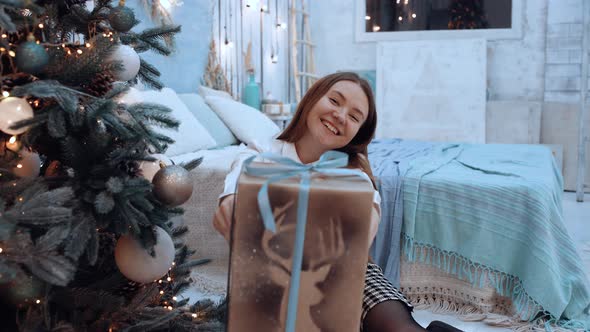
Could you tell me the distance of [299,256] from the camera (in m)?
0.74

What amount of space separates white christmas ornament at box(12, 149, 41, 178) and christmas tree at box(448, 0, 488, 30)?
5621 mm

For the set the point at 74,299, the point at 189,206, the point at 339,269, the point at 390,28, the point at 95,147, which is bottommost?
the point at 189,206

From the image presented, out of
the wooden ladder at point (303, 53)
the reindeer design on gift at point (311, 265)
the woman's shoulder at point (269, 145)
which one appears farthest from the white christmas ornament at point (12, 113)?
the wooden ladder at point (303, 53)

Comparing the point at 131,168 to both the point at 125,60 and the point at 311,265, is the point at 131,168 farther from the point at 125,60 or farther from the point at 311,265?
the point at 311,265

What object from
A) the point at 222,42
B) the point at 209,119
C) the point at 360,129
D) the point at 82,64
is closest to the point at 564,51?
the point at 222,42

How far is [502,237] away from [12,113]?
1914 mm

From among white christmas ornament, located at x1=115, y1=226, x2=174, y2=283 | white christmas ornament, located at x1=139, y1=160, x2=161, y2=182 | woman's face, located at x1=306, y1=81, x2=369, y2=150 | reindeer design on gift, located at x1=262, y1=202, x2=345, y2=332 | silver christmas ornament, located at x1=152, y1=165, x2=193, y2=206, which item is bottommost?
white christmas ornament, located at x1=115, y1=226, x2=174, y2=283

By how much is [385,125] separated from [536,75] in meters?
1.63

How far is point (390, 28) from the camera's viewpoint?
6172mm

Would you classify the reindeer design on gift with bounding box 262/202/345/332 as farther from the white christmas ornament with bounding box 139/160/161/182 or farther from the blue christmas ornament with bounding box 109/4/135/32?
the blue christmas ornament with bounding box 109/4/135/32

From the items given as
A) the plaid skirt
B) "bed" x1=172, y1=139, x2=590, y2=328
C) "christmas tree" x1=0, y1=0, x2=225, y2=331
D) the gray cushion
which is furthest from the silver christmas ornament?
the gray cushion

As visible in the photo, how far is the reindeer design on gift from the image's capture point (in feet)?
2.47

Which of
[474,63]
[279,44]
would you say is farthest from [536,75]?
[279,44]

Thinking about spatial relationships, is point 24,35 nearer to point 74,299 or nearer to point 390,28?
point 74,299
